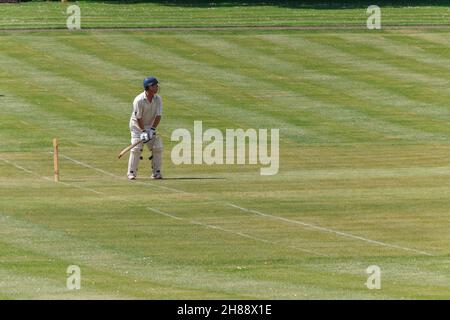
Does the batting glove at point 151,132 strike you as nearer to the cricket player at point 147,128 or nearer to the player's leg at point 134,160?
the cricket player at point 147,128

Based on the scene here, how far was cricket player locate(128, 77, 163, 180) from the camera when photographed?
30.6 metres

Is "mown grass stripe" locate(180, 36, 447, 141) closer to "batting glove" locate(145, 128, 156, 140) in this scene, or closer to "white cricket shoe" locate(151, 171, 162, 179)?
"white cricket shoe" locate(151, 171, 162, 179)

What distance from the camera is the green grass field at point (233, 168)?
2098cm

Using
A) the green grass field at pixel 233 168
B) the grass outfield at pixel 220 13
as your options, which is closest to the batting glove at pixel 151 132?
the green grass field at pixel 233 168

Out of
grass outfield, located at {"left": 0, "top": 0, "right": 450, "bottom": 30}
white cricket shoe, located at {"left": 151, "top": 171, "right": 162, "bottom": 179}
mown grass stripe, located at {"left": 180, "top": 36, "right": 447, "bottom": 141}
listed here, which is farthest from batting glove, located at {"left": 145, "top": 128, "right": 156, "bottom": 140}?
grass outfield, located at {"left": 0, "top": 0, "right": 450, "bottom": 30}

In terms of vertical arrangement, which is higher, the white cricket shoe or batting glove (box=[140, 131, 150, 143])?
batting glove (box=[140, 131, 150, 143])

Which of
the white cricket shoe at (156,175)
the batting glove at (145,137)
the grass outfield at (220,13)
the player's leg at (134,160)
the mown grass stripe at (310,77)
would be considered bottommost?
the white cricket shoe at (156,175)

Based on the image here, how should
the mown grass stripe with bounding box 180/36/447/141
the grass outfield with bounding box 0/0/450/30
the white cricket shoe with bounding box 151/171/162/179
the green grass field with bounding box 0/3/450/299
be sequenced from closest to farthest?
the green grass field with bounding box 0/3/450/299 → the white cricket shoe with bounding box 151/171/162/179 → the mown grass stripe with bounding box 180/36/447/141 → the grass outfield with bounding box 0/0/450/30

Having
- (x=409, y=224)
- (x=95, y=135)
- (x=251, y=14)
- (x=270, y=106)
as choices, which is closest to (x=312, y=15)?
(x=251, y=14)

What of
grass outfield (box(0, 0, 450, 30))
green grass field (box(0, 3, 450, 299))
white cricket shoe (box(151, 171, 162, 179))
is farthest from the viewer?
grass outfield (box(0, 0, 450, 30))

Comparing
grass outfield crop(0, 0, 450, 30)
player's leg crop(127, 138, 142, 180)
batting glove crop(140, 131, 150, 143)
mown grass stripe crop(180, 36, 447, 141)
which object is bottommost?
player's leg crop(127, 138, 142, 180)

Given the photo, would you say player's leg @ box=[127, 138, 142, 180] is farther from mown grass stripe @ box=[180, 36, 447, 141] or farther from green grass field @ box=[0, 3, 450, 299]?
mown grass stripe @ box=[180, 36, 447, 141]

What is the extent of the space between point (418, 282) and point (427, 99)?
85.0 feet

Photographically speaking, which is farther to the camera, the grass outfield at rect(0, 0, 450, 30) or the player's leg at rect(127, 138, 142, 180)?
the grass outfield at rect(0, 0, 450, 30)
